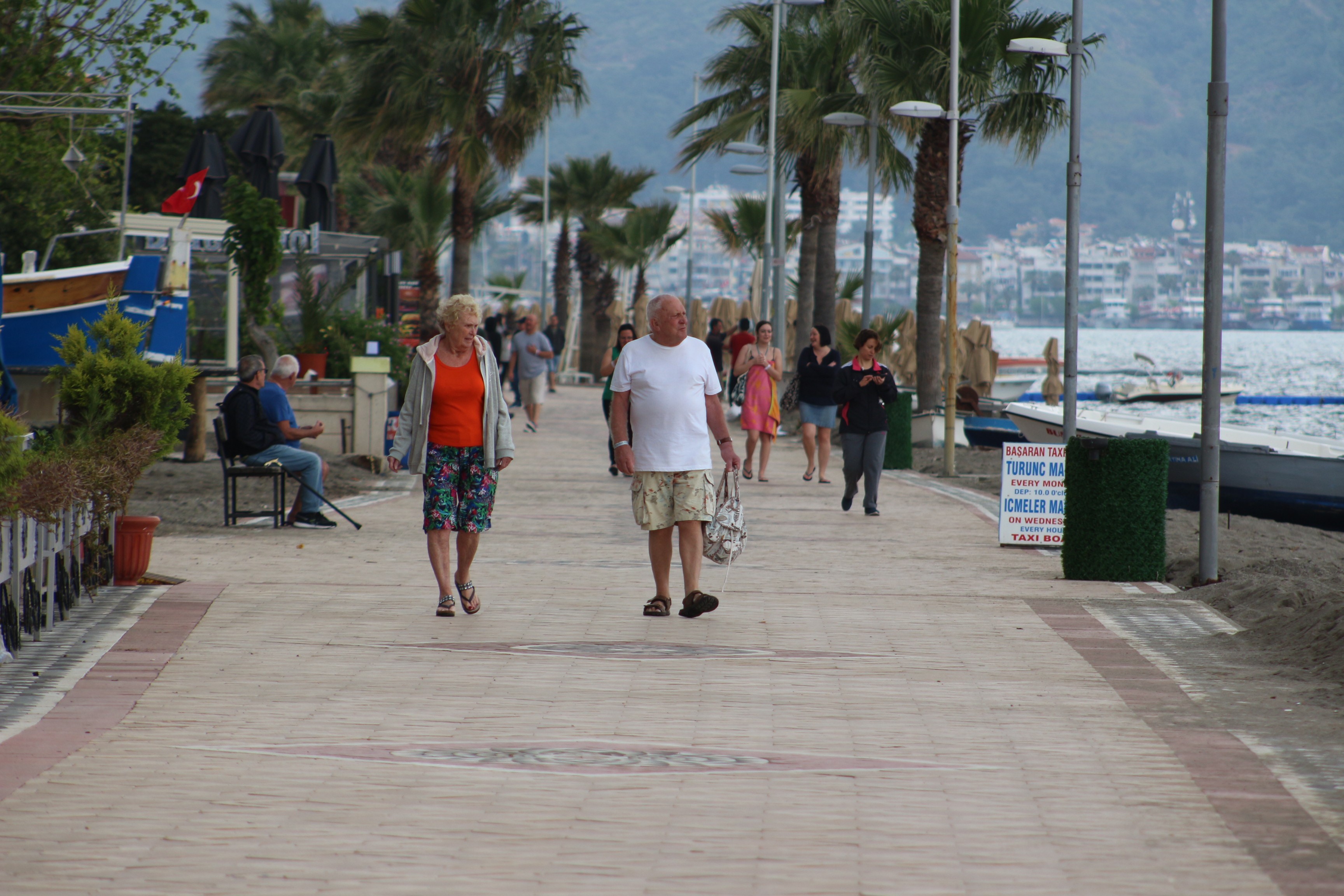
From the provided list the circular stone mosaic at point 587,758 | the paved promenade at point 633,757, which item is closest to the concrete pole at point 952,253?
the paved promenade at point 633,757

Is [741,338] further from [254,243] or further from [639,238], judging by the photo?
[639,238]

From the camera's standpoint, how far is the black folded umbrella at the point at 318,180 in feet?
78.6

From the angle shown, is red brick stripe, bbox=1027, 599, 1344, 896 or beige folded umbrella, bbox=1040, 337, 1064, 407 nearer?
red brick stripe, bbox=1027, 599, 1344, 896

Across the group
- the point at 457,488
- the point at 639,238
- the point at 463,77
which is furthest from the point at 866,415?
the point at 639,238

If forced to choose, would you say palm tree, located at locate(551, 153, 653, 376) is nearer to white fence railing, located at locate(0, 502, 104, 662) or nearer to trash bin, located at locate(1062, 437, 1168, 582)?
trash bin, located at locate(1062, 437, 1168, 582)

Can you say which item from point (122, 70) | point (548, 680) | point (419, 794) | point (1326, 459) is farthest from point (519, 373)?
point (419, 794)

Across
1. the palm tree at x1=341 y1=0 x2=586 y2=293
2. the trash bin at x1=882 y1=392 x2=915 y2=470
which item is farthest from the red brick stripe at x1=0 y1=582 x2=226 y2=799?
the palm tree at x1=341 y1=0 x2=586 y2=293

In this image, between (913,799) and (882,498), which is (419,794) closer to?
(913,799)

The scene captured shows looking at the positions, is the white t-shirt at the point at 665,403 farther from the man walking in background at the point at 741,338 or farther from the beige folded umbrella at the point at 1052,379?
the beige folded umbrella at the point at 1052,379

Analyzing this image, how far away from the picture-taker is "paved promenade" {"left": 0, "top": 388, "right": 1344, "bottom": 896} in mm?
4086

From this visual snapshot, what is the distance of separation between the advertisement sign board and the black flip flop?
4.51m

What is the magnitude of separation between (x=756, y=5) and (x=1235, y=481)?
58.9 feet

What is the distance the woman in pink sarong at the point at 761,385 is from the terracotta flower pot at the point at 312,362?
6.53m

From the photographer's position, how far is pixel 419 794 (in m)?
4.77
